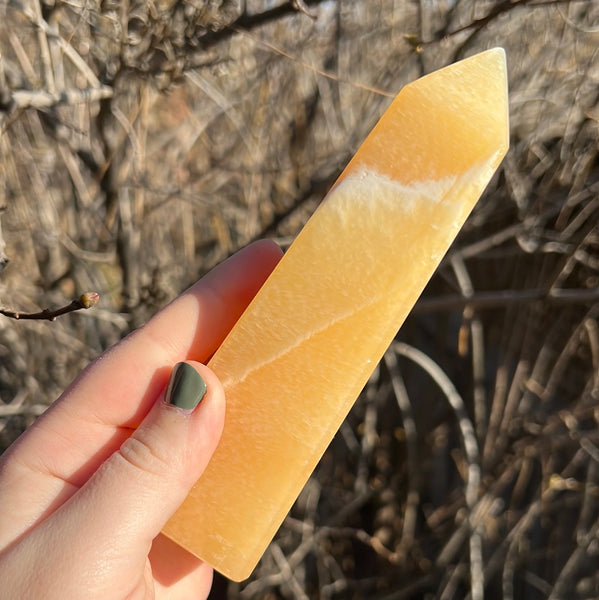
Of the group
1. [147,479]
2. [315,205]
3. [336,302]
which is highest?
[336,302]

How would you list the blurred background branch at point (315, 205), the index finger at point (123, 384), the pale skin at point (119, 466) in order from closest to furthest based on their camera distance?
the pale skin at point (119, 466), the index finger at point (123, 384), the blurred background branch at point (315, 205)

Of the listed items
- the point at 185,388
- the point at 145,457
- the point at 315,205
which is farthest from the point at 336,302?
the point at 315,205

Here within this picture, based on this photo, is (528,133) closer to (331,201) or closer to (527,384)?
(527,384)

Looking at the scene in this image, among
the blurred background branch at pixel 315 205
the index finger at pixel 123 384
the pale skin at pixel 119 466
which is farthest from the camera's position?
the blurred background branch at pixel 315 205

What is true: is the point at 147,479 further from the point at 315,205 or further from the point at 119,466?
the point at 315,205

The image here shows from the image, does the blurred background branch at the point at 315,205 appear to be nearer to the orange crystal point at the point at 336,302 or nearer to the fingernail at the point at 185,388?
the orange crystal point at the point at 336,302

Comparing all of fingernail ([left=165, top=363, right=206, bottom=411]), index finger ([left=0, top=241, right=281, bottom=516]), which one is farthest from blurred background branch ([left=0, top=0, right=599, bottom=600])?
fingernail ([left=165, top=363, right=206, bottom=411])

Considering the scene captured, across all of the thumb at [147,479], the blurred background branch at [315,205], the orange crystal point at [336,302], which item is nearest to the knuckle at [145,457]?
the thumb at [147,479]

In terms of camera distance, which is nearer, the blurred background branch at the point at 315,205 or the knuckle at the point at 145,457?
the knuckle at the point at 145,457
